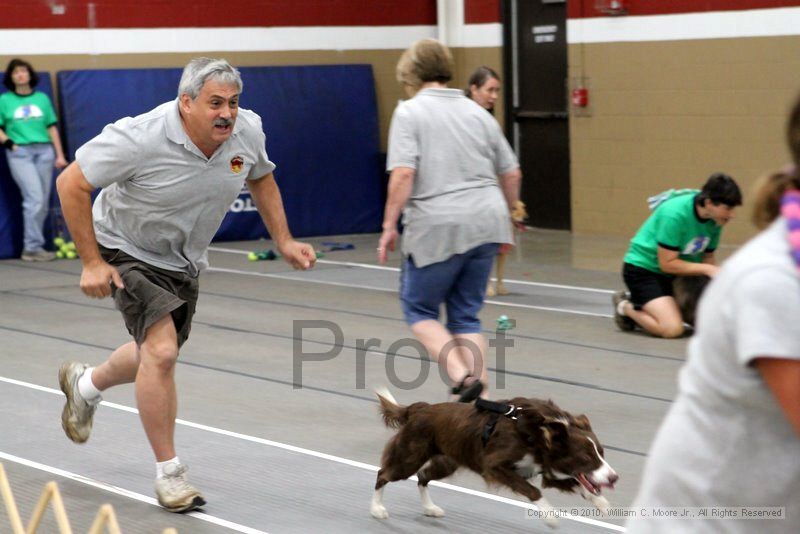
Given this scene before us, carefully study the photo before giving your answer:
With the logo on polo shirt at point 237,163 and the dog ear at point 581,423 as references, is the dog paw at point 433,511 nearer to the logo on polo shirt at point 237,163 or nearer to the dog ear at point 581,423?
the dog ear at point 581,423

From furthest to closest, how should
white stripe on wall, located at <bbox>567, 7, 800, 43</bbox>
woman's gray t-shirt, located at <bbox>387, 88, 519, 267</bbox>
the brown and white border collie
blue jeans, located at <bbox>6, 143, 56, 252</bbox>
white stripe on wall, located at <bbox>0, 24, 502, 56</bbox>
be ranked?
white stripe on wall, located at <bbox>0, 24, 502, 56</bbox>, blue jeans, located at <bbox>6, 143, 56, 252</bbox>, white stripe on wall, located at <bbox>567, 7, 800, 43</bbox>, woman's gray t-shirt, located at <bbox>387, 88, 519, 267</bbox>, the brown and white border collie

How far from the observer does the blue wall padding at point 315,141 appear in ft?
45.0

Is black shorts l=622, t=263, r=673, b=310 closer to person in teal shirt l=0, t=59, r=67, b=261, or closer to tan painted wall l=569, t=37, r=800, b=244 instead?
tan painted wall l=569, t=37, r=800, b=244

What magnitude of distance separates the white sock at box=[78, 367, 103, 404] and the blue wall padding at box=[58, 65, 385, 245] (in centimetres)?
868

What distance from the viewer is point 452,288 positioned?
5.33 m

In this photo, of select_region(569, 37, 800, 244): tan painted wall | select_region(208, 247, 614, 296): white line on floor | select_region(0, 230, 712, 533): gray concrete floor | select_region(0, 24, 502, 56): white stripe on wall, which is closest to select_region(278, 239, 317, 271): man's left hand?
select_region(0, 230, 712, 533): gray concrete floor

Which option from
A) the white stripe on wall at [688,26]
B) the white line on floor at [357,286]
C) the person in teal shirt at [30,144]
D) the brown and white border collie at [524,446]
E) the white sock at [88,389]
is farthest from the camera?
the person in teal shirt at [30,144]

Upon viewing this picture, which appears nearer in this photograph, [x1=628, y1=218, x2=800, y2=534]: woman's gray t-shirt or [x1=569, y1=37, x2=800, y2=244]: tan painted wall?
[x1=628, y1=218, x2=800, y2=534]: woman's gray t-shirt

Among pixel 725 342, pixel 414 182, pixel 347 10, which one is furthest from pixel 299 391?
pixel 347 10

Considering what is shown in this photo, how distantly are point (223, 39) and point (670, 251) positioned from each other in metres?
7.53

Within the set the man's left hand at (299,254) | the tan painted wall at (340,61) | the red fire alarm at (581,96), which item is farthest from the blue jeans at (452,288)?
the tan painted wall at (340,61)

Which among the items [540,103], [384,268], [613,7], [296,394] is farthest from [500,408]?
[540,103]

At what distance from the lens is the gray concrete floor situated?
181 inches

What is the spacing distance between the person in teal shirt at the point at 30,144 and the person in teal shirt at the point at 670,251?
20.4ft
